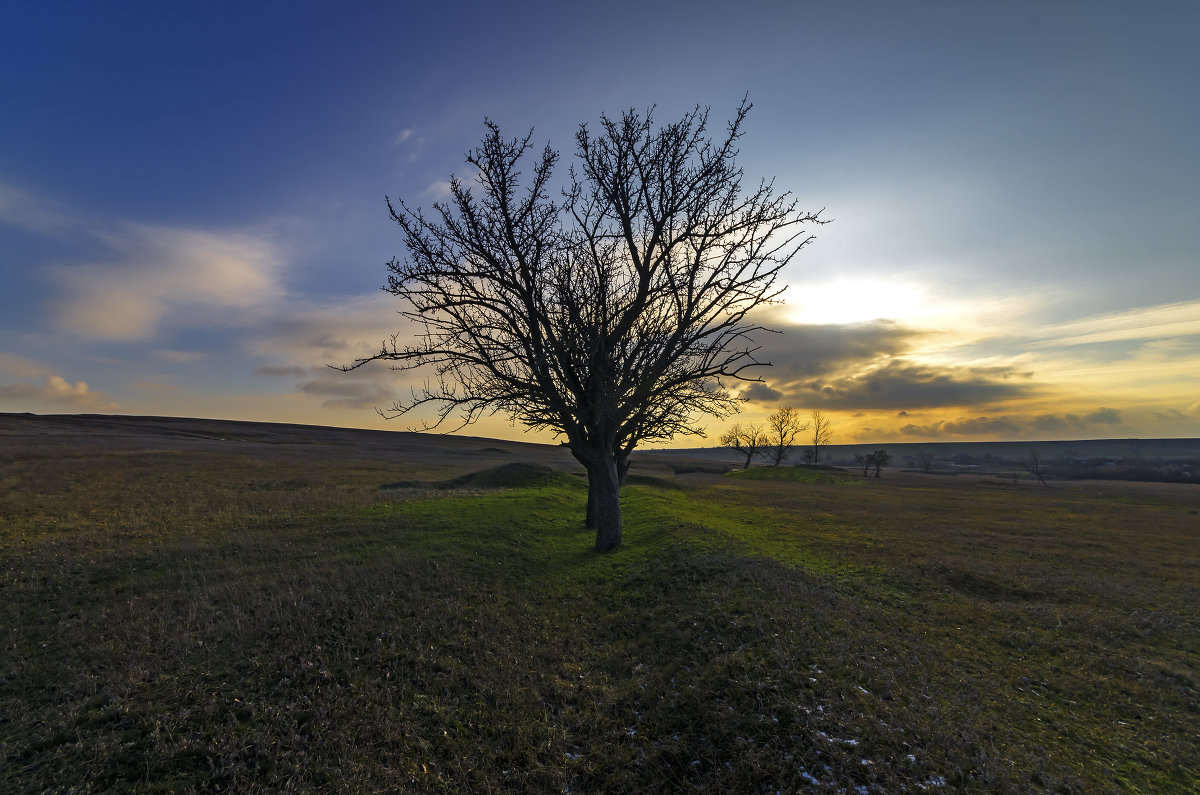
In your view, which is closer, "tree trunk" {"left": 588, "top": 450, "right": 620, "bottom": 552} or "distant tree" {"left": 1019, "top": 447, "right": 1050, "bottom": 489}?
"tree trunk" {"left": 588, "top": 450, "right": 620, "bottom": 552}

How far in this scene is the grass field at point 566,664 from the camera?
6.54m

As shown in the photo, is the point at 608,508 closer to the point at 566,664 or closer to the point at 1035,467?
the point at 566,664

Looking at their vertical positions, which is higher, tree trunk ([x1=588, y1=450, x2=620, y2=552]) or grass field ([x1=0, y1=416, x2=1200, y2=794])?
tree trunk ([x1=588, y1=450, x2=620, y2=552])

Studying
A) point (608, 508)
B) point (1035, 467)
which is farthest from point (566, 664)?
point (1035, 467)

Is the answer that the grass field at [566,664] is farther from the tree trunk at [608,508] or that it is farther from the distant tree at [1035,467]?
the distant tree at [1035,467]

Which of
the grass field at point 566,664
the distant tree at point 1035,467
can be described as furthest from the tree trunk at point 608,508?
the distant tree at point 1035,467

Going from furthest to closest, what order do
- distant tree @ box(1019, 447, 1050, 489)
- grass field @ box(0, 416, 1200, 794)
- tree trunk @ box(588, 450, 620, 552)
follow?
distant tree @ box(1019, 447, 1050, 489) → tree trunk @ box(588, 450, 620, 552) → grass field @ box(0, 416, 1200, 794)

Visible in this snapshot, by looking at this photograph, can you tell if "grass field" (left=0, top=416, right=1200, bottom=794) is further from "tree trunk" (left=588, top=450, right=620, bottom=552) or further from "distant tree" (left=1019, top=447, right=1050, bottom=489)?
"distant tree" (left=1019, top=447, right=1050, bottom=489)

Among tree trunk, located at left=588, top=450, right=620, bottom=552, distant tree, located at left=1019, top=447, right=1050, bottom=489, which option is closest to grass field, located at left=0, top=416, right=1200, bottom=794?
tree trunk, located at left=588, top=450, right=620, bottom=552

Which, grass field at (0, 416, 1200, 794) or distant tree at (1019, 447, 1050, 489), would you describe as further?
distant tree at (1019, 447, 1050, 489)

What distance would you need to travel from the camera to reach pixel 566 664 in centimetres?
999

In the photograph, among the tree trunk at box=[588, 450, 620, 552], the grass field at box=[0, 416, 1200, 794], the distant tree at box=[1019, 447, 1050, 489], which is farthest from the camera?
the distant tree at box=[1019, 447, 1050, 489]

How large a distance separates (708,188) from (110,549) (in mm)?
23036

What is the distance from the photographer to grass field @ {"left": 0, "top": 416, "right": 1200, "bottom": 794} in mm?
6535
